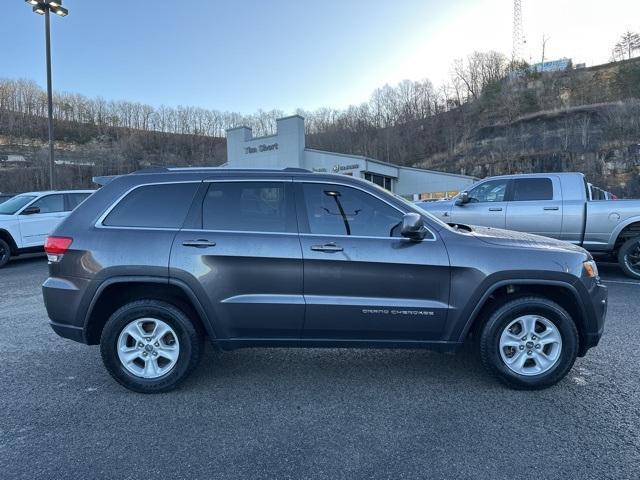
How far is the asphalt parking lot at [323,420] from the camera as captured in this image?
97.1 inches

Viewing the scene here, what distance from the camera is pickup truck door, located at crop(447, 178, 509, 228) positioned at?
8.48 metres

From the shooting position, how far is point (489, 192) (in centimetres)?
875

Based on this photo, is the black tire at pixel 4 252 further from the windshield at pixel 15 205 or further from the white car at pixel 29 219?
the windshield at pixel 15 205

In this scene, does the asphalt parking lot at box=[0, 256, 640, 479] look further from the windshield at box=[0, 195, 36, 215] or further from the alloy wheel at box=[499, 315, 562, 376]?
the windshield at box=[0, 195, 36, 215]

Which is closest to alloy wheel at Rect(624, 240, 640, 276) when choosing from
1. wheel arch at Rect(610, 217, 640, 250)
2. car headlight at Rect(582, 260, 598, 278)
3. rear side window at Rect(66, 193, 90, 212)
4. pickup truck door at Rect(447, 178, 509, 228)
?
wheel arch at Rect(610, 217, 640, 250)

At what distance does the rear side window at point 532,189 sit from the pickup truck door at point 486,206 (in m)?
0.23

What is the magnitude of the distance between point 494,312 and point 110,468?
310cm

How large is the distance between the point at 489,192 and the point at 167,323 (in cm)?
760

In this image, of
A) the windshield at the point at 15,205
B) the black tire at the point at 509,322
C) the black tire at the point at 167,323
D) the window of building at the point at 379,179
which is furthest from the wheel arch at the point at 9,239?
the window of building at the point at 379,179

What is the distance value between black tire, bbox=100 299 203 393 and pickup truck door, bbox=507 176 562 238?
Result: 723 centimetres

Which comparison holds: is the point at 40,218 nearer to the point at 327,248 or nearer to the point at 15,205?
the point at 15,205

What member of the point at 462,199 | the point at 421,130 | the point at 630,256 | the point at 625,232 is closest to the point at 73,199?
the point at 462,199

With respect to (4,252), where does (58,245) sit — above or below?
above

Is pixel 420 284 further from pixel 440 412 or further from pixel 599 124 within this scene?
pixel 599 124
